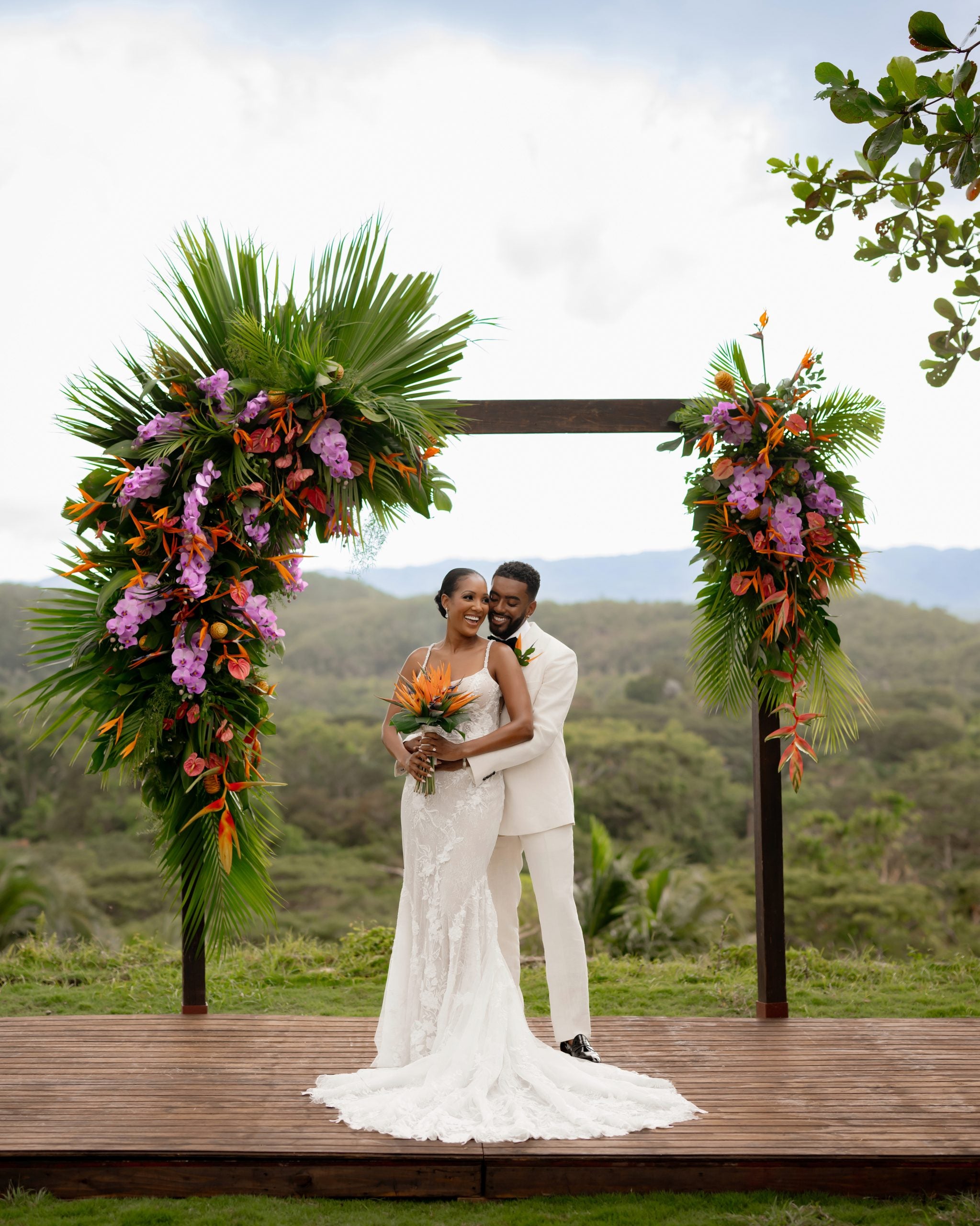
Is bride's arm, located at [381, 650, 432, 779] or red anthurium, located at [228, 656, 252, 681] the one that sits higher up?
red anthurium, located at [228, 656, 252, 681]

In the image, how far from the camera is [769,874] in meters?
5.24

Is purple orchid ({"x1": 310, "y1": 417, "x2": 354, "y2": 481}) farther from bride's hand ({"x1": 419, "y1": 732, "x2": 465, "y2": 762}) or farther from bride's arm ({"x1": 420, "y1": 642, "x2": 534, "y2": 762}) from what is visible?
bride's hand ({"x1": 419, "y1": 732, "x2": 465, "y2": 762})

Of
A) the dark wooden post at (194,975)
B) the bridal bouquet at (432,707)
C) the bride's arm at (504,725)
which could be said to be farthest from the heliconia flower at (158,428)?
the dark wooden post at (194,975)

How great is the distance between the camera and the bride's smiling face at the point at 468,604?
13.6 ft

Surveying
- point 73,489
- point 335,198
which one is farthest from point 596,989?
point 335,198

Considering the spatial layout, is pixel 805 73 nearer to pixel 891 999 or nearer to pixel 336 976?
pixel 891 999

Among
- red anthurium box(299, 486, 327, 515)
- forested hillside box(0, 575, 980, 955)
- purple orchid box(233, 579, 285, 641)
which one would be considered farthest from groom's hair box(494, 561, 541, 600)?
forested hillside box(0, 575, 980, 955)

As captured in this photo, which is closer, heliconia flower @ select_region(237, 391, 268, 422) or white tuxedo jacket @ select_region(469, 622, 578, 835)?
white tuxedo jacket @ select_region(469, 622, 578, 835)

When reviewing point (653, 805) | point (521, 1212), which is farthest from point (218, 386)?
point (653, 805)

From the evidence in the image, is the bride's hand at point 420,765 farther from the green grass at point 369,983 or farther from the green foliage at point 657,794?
the green foliage at point 657,794

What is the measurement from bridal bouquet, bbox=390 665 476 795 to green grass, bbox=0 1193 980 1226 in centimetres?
142

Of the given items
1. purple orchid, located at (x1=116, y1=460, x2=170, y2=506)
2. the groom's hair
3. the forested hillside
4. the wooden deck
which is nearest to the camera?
the wooden deck

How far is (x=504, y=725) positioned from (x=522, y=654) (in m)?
0.31

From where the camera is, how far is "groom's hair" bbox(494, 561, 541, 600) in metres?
4.42
